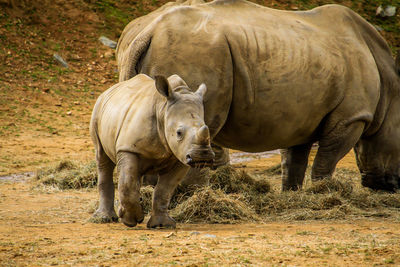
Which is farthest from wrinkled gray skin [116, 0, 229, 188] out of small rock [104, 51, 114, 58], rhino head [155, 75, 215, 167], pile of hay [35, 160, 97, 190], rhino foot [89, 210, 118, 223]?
small rock [104, 51, 114, 58]

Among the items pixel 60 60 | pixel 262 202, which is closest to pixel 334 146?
pixel 262 202

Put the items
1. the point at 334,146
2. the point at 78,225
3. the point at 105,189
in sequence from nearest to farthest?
the point at 78,225, the point at 105,189, the point at 334,146

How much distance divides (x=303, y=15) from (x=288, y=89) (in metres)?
1.39

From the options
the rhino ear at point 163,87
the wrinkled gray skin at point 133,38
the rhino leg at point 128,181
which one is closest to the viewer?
the rhino ear at point 163,87

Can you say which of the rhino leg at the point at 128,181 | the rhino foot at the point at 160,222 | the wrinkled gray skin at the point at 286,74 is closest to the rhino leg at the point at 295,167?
the wrinkled gray skin at the point at 286,74

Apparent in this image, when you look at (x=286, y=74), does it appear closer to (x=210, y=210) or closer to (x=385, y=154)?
(x=210, y=210)

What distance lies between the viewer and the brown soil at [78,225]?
488 centimetres

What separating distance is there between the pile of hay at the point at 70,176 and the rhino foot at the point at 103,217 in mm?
2748

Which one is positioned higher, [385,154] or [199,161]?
[199,161]

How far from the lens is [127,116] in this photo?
620 cm

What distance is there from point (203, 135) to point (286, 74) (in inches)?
93.7

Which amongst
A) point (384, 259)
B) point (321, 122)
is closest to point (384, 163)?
point (321, 122)

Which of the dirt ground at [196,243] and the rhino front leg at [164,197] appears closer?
the dirt ground at [196,243]

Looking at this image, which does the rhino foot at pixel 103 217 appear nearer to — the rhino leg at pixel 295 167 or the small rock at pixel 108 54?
the rhino leg at pixel 295 167
